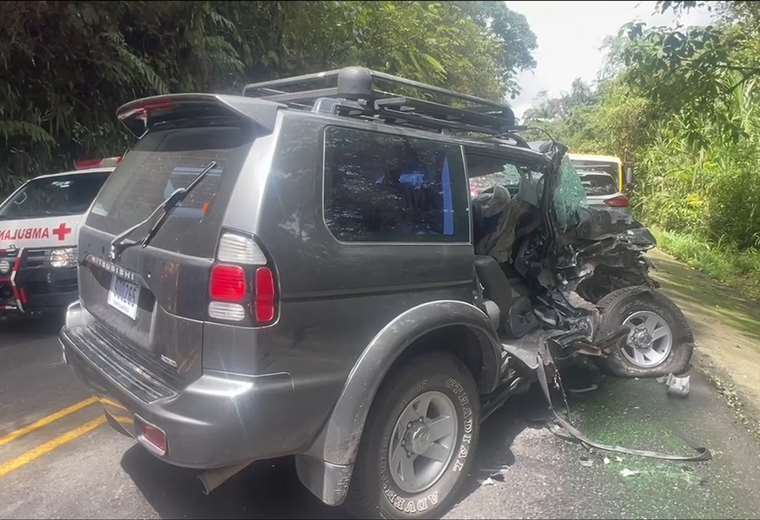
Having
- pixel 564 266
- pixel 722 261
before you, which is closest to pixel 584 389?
pixel 564 266

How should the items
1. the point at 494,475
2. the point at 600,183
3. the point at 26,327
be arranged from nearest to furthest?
1. the point at 494,475
2. the point at 26,327
3. the point at 600,183

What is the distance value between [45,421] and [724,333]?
653 cm

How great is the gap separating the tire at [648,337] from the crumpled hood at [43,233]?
4.75m

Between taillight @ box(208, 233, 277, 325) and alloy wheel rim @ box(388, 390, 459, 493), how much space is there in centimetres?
92

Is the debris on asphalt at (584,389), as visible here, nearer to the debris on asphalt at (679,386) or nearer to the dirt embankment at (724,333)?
the debris on asphalt at (679,386)

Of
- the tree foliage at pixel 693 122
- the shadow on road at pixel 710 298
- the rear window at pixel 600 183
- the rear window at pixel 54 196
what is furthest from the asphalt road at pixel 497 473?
the rear window at pixel 600 183

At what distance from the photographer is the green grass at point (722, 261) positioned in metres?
9.44

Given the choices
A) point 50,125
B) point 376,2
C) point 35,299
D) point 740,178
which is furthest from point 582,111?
point 35,299

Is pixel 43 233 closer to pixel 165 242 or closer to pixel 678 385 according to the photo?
pixel 165 242

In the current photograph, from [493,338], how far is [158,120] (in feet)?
6.90

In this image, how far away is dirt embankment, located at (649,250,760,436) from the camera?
4.73 meters

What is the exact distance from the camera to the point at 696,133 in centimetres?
754

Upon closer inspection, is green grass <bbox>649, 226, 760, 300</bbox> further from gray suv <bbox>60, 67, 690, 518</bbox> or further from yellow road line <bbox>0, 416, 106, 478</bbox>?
yellow road line <bbox>0, 416, 106, 478</bbox>

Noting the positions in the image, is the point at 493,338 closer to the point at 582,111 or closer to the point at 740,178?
the point at 740,178
